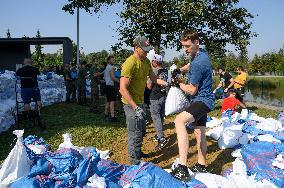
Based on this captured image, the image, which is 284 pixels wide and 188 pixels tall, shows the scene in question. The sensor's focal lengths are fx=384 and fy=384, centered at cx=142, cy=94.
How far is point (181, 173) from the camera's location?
4461 millimetres

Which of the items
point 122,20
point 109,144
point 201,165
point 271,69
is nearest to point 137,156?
point 201,165

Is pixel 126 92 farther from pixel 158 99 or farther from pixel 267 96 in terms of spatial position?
pixel 267 96

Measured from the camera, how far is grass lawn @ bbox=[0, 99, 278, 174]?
619 centimetres

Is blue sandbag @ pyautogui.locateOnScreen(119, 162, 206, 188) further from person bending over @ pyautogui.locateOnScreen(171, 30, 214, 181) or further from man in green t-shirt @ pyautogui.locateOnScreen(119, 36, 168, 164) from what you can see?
man in green t-shirt @ pyautogui.locateOnScreen(119, 36, 168, 164)

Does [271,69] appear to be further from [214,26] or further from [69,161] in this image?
[69,161]

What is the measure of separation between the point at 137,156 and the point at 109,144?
2.23 meters

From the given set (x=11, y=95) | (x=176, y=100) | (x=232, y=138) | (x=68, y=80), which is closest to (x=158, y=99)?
(x=232, y=138)

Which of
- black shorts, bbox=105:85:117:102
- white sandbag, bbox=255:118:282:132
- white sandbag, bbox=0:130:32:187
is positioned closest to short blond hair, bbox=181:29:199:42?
white sandbag, bbox=0:130:32:187

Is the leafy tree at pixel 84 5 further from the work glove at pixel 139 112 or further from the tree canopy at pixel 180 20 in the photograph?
the work glove at pixel 139 112

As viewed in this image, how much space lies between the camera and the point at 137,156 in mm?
5391

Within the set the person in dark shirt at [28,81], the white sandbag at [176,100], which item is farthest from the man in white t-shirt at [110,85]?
the white sandbag at [176,100]

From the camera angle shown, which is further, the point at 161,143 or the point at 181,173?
the point at 161,143

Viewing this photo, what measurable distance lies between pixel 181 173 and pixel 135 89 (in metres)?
1.40

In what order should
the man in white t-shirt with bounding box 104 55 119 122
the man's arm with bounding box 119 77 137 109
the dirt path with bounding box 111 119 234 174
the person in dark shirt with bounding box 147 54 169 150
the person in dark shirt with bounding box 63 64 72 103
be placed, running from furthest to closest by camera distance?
the person in dark shirt with bounding box 63 64 72 103 → the man in white t-shirt with bounding box 104 55 119 122 → the person in dark shirt with bounding box 147 54 169 150 → the dirt path with bounding box 111 119 234 174 → the man's arm with bounding box 119 77 137 109
